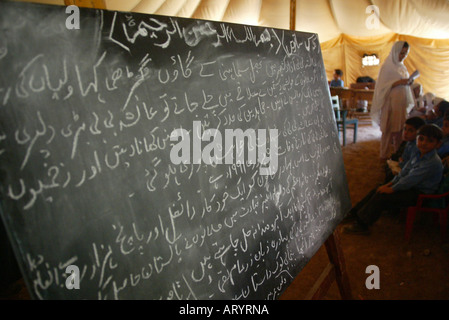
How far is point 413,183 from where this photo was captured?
103 inches

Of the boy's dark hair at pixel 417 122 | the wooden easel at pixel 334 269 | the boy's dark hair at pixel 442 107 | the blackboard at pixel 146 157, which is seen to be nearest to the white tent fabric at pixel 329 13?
the boy's dark hair at pixel 442 107

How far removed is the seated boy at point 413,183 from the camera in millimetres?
2537

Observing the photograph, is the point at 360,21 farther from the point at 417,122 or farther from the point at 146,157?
the point at 146,157

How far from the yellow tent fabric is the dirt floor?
5940 mm

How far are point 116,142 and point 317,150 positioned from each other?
1119 millimetres

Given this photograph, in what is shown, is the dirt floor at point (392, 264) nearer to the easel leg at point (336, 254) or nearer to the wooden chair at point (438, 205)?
the wooden chair at point (438, 205)

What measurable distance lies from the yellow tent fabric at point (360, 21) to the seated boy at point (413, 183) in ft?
18.2

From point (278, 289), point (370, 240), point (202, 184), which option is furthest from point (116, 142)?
point (370, 240)

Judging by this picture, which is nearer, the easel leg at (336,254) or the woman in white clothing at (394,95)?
the easel leg at (336,254)

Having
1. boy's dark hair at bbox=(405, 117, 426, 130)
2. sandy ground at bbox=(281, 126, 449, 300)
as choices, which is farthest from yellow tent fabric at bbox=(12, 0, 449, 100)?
sandy ground at bbox=(281, 126, 449, 300)

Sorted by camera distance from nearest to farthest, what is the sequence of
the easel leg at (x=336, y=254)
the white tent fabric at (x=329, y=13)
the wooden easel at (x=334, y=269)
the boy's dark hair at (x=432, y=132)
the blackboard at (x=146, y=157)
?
the blackboard at (x=146, y=157) → the wooden easel at (x=334, y=269) → the easel leg at (x=336, y=254) → the boy's dark hair at (x=432, y=132) → the white tent fabric at (x=329, y=13)

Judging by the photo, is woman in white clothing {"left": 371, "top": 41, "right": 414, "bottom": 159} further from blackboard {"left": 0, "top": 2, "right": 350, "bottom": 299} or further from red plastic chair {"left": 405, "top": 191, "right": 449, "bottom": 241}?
blackboard {"left": 0, "top": 2, "right": 350, "bottom": 299}

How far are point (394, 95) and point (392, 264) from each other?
2939mm
